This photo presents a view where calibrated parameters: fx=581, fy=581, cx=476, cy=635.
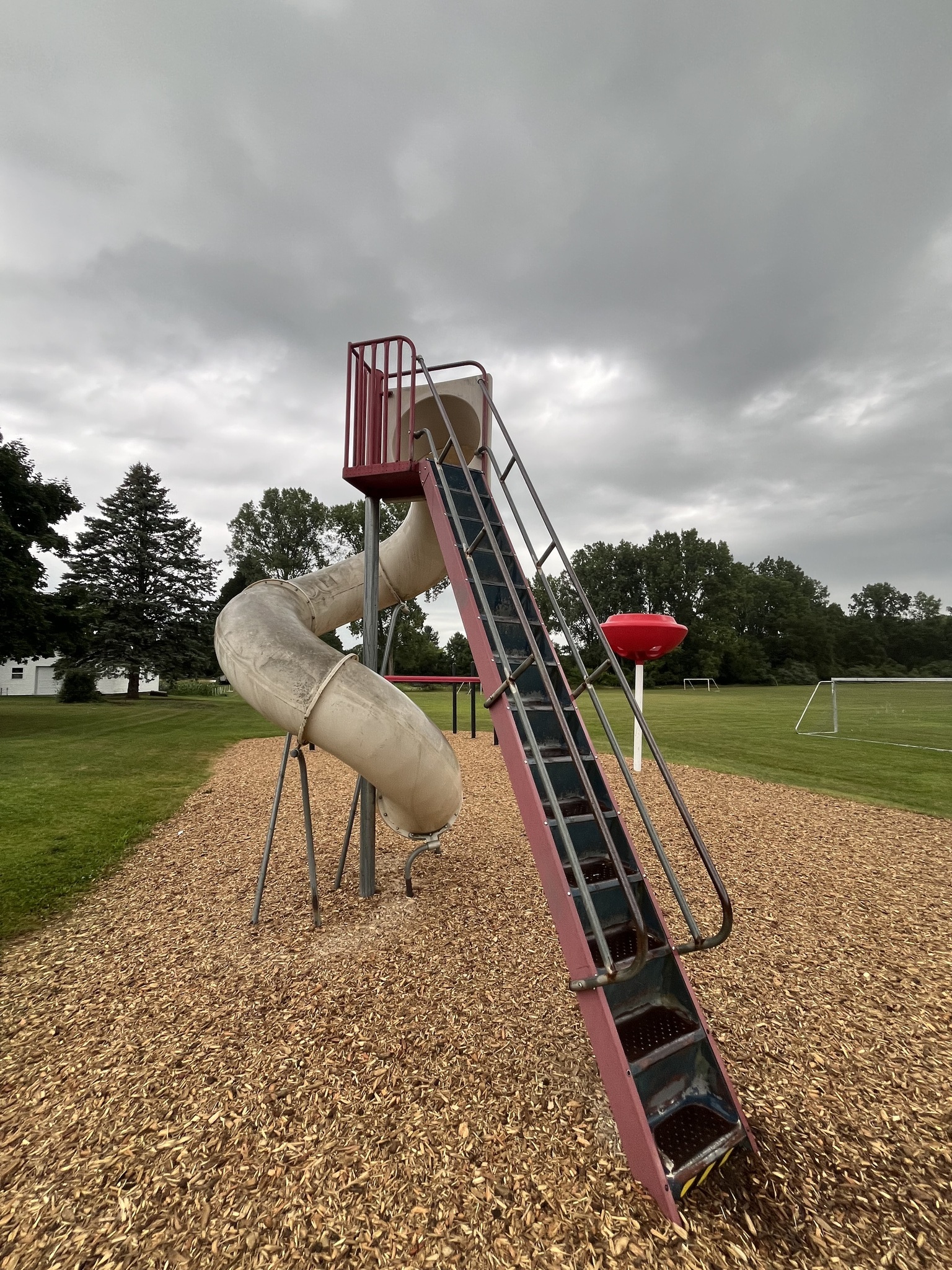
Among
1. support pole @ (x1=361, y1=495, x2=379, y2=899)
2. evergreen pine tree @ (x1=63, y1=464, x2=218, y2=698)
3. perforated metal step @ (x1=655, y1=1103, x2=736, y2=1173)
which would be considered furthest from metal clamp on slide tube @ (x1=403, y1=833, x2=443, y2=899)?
evergreen pine tree @ (x1=63, y1=464, x2=218, y2=698)

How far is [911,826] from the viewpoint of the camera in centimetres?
810

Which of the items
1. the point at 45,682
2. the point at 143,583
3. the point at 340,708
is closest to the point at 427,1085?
the point at 340,708

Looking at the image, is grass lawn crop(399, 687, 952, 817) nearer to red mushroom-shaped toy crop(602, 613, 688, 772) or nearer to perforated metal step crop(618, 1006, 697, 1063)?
red mushroom-shaped toy crop(602, 613, 688, 772)

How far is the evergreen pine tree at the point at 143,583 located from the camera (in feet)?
97.8

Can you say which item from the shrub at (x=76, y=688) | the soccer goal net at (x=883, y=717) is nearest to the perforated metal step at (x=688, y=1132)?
the soccer goal net at (x=883, y=717)

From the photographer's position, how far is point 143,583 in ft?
104

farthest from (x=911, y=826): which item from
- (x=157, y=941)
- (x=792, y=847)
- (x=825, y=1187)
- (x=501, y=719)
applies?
(x=157, y=941)

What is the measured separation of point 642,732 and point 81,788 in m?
10.9

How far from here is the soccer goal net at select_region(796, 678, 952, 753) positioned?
1692 cm

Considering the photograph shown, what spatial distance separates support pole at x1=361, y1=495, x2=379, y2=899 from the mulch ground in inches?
15.1

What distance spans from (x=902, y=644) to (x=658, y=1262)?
3773 inches

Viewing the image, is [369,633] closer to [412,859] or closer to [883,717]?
[412,859]

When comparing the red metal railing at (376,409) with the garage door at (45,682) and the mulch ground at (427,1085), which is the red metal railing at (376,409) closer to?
the mulch ground at (427,1085)

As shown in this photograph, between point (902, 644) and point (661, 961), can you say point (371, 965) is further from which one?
point (902, 644)
